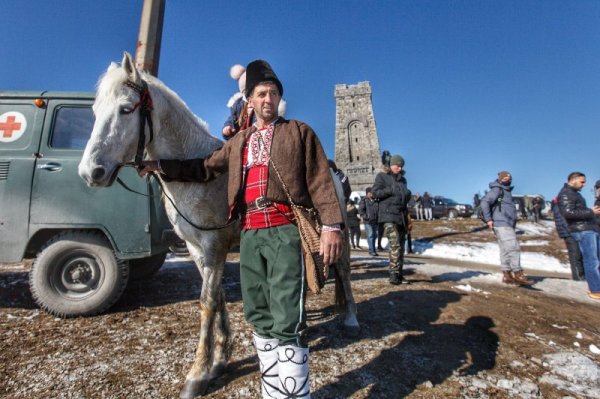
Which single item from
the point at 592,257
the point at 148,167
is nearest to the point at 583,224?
the point at 592,257

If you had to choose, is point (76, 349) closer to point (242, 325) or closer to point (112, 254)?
point (112, 254)

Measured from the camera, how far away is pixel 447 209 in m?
28.7

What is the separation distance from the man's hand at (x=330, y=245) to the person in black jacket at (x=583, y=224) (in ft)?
22.3

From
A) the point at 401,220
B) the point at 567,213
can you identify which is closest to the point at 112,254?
the point at 401,220

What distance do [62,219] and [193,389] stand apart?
288cm

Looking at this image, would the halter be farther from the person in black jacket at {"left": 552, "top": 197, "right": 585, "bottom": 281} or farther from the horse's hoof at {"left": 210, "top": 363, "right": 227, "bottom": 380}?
the person in black jacket at {"left": 552, "top": 197, "right": 585, "bottom": 281}

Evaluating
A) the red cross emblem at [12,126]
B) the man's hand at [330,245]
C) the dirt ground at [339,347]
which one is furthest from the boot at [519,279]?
the red cross emblem at [12,126]

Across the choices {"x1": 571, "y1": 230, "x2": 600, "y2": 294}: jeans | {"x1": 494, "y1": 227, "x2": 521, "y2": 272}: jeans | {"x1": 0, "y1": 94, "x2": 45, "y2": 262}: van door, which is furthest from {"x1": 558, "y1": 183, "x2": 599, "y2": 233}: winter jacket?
{"x1": 0, "y1": 94, "x2": 45, "y2": 262}: van door

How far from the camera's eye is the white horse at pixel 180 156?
7.02 feet

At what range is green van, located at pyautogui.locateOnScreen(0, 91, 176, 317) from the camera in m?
3.68

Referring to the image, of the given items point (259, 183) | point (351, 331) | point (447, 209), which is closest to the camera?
point (259, 183)

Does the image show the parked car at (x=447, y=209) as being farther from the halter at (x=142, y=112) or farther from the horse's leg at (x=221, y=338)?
the halter at (x=142, y=112)

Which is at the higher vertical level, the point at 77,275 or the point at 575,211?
the point at 575,211

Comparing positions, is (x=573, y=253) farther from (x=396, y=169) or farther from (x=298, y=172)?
(x=298, y=172)
